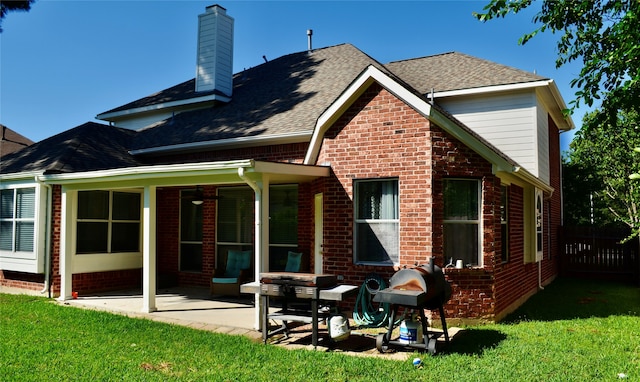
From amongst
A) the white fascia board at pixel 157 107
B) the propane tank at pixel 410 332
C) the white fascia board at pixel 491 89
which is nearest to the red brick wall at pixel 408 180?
the propane tank at pixel 410 332

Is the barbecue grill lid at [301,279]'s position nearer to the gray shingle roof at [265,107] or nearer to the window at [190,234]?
the gray shingle roof at [265,107]

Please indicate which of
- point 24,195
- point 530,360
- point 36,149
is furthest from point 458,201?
point 36,149

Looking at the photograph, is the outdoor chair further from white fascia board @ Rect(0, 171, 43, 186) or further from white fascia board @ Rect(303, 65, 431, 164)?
white fascia board @ Rect(0, 171, 43, 186)

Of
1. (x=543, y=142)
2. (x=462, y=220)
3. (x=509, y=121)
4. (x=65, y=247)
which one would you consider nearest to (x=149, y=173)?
(x=65, y=247)

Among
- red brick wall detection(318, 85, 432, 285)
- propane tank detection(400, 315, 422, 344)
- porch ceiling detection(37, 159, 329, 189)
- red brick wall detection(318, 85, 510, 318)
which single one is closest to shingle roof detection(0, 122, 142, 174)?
porch ceiling detection(37, 159, 329, 189)

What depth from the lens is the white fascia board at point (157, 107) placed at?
1496cm

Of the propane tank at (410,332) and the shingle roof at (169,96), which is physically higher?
the shingle roof at (169,96)

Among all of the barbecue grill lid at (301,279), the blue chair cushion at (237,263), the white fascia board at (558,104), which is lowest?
the blue chair cushion at (237,263)

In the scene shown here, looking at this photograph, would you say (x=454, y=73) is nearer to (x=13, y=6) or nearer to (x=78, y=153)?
(x=78, y=153)

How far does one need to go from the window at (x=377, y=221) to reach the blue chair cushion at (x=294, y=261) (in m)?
1.98

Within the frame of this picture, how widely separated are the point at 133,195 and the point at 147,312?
14.8ft

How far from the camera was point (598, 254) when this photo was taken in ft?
53.3

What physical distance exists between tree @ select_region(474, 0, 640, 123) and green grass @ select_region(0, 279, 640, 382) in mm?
4086

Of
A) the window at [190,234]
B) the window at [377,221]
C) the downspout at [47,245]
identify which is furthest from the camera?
the window at [190,234]
